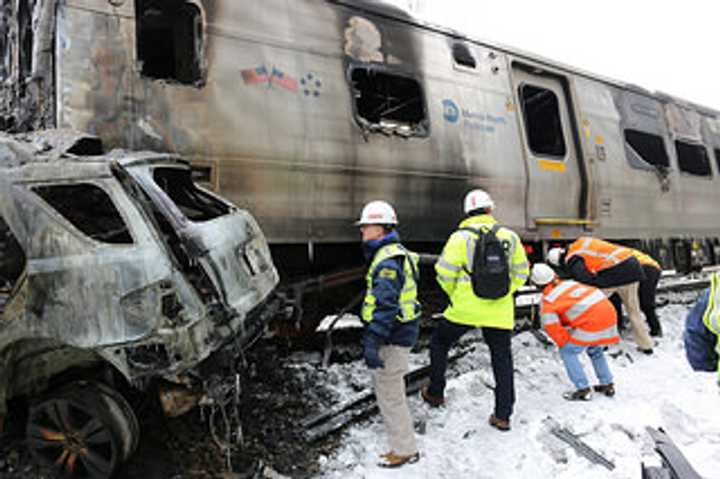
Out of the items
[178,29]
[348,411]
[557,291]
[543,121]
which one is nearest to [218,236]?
[348,411]

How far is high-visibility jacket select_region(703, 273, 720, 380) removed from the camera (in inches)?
94.1

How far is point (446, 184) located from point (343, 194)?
1309 mm

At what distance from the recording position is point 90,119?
3732 mm

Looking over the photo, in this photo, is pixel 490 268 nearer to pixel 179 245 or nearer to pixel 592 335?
pixel 592 335

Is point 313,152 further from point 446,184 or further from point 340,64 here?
point 446,184

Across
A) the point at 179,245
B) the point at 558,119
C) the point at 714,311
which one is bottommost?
the point at 714,311

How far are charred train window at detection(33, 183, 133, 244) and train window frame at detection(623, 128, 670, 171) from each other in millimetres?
7198

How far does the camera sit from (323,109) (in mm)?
4723

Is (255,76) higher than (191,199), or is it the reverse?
(255,76)

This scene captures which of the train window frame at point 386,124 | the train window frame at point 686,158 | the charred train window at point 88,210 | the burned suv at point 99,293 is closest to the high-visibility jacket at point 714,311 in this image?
the burned suv at point 99,293

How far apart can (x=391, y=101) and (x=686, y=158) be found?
6565 millimetres

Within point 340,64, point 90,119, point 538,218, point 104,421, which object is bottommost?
point 104,421

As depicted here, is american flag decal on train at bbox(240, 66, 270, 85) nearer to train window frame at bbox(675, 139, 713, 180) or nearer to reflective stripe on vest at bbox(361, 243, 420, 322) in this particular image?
reflective stripe on vest at bbox(361, 243, 420, 322)

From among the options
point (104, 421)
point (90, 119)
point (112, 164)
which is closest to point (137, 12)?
point (90, 119)
